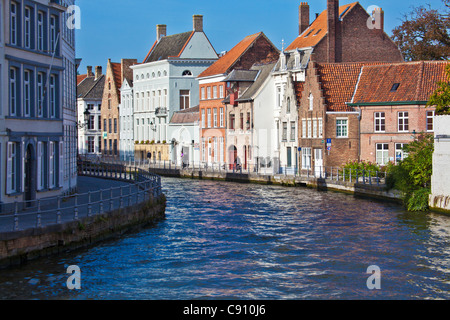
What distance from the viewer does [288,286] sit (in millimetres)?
22734

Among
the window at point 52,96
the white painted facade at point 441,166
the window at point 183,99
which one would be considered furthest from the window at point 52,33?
the window at point 183,99

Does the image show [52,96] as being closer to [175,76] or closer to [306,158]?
[306,158]

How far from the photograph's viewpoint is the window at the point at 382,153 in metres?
55.5

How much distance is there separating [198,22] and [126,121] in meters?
18.3

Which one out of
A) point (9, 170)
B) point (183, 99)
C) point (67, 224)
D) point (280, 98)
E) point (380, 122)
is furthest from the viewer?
point (183, 99)

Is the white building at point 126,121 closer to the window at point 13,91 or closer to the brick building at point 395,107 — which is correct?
the brick building at point 395,107

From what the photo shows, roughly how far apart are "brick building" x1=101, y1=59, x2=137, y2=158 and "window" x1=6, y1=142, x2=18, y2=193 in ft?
248

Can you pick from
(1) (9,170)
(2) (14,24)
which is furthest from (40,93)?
(1) (9,170)

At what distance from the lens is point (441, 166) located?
124ft

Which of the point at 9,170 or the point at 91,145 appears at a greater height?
the point at 91,145

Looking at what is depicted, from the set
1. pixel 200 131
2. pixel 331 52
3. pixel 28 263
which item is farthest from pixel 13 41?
pixel 200 131

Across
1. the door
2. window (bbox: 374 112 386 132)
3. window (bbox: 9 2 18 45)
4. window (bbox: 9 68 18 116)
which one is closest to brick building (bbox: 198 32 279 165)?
the door

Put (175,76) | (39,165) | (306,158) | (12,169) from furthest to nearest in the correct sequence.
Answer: (175,76) → (306,158) → (39,165) → (12,169)

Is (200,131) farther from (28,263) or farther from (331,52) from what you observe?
(28,263)
